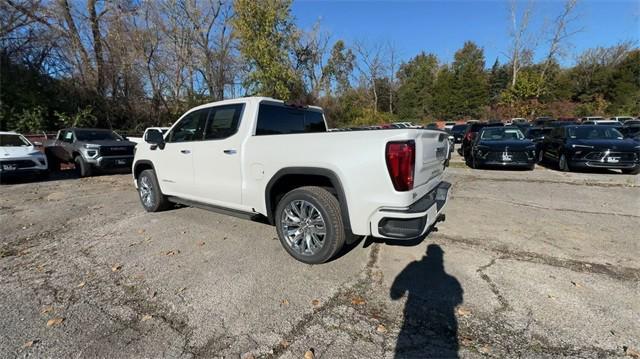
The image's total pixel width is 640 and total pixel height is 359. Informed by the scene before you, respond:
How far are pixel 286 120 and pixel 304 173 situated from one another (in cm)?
142

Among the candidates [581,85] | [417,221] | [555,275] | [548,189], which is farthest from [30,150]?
[581,85]

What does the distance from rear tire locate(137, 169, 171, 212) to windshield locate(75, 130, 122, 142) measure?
22.7ft

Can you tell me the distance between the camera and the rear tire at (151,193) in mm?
5508

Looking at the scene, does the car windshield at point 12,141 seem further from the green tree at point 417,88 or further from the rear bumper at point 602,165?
the green tree at point 417,88

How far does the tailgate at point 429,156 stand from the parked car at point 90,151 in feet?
34.7

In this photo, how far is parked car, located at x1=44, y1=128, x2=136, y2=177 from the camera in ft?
33.4

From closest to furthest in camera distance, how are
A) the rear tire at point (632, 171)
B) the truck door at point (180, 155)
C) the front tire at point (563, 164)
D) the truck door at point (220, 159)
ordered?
the truck door at point (220, 159), the truck door at point (180, 155), the rear tire at point (632, 171), the front tire at point (563, 164)

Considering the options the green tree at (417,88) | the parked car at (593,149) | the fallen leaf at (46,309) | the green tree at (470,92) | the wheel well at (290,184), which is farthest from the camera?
the green tree at (417,88)

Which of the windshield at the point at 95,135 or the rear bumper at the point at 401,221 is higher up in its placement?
the windshield at the point at 95,135

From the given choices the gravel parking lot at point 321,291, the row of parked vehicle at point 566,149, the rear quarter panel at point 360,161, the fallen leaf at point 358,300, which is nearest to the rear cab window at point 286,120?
the rear quarter panel at point 360,161

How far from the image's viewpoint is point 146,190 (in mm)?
5816

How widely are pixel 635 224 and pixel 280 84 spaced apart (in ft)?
81.6

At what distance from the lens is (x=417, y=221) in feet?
9.37

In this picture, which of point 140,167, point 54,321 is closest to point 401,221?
point 54,321
